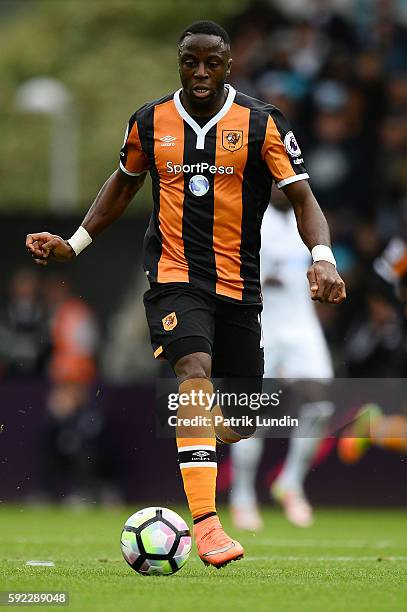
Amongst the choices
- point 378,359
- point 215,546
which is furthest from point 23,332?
point 215,546

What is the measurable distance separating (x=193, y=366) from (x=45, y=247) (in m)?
1.04

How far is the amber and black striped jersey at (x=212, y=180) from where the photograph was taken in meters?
6.85

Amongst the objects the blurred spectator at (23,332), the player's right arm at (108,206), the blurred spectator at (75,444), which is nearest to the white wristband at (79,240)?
the player's right arm at (108,206)

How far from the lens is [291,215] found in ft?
35.7

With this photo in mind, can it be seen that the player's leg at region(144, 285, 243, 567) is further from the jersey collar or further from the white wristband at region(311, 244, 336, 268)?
the jersey collar

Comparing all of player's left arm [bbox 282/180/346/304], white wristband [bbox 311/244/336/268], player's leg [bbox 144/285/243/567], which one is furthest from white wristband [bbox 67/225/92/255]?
white wristband [bbox 311/244/336/268]

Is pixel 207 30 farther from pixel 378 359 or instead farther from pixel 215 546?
pixel 378 359

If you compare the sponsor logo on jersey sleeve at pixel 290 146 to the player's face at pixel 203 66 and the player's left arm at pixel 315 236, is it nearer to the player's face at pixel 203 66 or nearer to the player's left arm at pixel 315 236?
the player's left arm at pixel 315 236

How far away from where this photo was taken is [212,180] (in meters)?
6.88

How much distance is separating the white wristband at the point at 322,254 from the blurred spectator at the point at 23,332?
7767 millimetres

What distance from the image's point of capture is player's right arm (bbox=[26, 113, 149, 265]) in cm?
699

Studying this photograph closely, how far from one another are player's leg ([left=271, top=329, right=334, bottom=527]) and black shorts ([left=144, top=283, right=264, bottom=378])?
3.52 metres

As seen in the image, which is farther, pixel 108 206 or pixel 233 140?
pixel 108 206

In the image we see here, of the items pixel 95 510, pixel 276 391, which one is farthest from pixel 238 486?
pixel 95 510
